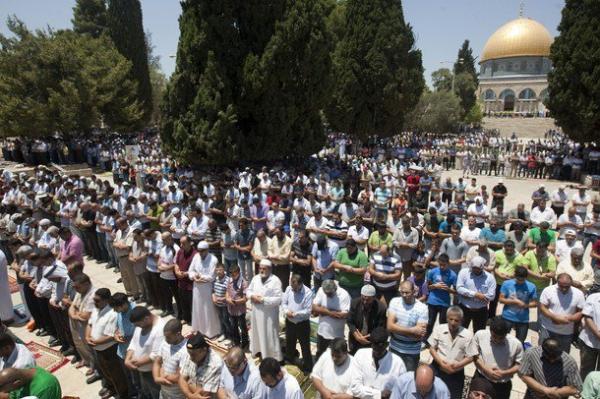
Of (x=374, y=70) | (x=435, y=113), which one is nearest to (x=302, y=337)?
(x=374, y=70)

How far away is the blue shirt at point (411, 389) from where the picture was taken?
356cm

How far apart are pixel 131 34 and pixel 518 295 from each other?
3577 centimetres

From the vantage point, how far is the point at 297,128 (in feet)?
64.5

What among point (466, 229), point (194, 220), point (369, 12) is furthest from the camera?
point (369, 12)

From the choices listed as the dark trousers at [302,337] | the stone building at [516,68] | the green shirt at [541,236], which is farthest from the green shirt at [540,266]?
the stone building at [516,68]

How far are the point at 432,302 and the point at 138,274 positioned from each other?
5329 millimetres

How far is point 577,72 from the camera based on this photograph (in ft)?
65.6

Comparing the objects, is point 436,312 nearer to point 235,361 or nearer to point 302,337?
point 302,337

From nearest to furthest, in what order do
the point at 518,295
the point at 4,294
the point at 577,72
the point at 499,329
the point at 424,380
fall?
the point at 424,380
the point at 499,329
the point at 518,295
the point at 4,294
the point at 577,72

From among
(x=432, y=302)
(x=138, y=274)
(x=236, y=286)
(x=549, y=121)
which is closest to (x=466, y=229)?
(x=432, y=302)

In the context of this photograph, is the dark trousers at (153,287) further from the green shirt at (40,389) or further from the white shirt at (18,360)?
the green shirt at (40,389)

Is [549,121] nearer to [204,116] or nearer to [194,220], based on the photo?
[204,116]

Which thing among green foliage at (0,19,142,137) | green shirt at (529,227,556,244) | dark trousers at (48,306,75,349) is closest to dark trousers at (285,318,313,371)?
dark trousers at (48,306,75,349)

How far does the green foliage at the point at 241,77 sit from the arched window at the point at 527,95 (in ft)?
187
